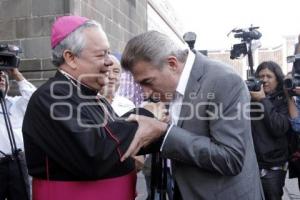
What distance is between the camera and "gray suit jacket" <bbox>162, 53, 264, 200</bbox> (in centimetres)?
160

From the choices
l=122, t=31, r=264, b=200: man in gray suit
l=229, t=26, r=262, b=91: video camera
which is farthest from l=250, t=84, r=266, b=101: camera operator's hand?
l=122, t=31, r=264, b=200: man in gray suit

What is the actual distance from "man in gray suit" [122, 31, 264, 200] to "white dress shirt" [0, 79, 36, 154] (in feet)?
6.81

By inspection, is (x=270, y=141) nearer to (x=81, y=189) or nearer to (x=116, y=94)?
(x=116, y=94)

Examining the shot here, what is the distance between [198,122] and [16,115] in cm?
247

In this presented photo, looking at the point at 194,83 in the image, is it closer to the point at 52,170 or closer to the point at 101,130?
the point at 101,130

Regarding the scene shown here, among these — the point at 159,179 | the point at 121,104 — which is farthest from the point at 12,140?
the point at 159,179

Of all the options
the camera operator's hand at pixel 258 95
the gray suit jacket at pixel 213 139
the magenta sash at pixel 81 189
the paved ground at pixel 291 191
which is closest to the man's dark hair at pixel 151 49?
the gray suit jacket at pixel 213 139

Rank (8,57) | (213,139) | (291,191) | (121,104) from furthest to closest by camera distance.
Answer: (291,191), (121,104), (8,57), (213,139)

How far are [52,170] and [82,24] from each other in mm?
683

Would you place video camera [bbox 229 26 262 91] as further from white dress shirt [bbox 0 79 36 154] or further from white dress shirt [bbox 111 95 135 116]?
white dress shirt [bbox 0 79 36 154]

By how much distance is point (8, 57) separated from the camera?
3.24 m

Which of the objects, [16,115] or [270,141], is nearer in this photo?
[270,141]

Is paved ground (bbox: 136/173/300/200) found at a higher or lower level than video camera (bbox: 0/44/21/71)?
lower

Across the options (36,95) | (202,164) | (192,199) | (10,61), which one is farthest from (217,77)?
(10,61)
